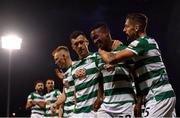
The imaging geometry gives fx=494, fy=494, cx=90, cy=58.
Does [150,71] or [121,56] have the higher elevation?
[121,56]

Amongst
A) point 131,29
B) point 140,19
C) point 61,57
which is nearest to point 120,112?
point 131,29

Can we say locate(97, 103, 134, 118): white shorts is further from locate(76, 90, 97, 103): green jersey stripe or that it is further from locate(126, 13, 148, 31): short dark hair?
locate(126, 13, 148, 31): short dark hair

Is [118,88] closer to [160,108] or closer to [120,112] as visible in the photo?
[120,112]

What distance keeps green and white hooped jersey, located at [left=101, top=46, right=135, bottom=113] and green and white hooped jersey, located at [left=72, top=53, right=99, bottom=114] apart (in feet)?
1.72

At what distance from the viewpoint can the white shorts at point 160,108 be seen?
5.12 metres

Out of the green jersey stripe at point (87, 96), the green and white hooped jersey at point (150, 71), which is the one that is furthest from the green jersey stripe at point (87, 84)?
the green and white hooped jersey at point (150, 71)

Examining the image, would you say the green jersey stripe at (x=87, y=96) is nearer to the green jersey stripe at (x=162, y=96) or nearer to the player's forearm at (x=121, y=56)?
the player's forearm at (x=121, y=56)

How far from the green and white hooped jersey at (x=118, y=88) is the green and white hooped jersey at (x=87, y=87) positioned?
0.52m

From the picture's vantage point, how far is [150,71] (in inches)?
207

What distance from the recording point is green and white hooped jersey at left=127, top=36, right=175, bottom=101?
521 cm

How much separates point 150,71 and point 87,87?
127 cm

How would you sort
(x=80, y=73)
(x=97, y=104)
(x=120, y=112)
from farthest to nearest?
(x=80, y=73) → (x=97, y=104) → (x=120, y=112)

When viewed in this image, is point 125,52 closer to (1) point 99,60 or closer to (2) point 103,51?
(2) point 103,51

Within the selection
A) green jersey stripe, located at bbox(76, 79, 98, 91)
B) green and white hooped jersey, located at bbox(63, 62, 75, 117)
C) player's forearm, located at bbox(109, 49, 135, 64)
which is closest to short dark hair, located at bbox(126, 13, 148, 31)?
player's forearm, located at bbox(109, 49, 135, 64)
